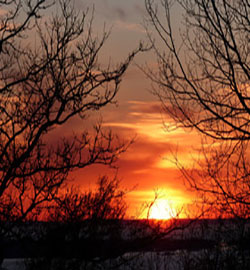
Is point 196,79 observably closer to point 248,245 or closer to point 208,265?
point 248,245

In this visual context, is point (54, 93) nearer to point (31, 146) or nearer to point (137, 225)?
point (31, 146)

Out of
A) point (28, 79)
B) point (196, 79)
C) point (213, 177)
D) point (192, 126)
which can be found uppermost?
point (28, 79)

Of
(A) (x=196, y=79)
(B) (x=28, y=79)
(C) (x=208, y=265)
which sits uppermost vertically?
(B) (x=28, y=79)

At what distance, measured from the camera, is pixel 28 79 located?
1239 cm

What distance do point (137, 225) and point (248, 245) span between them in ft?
14.1

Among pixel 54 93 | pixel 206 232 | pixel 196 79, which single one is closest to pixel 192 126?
pixel 196 79

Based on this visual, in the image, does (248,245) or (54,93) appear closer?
(54,93)

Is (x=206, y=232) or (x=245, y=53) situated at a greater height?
(x=245, y=53)

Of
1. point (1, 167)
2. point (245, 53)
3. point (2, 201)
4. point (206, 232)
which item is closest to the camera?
point (245, 53)

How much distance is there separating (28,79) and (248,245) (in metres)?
9.67

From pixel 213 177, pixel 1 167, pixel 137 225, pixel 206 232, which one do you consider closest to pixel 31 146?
pixel 1 167

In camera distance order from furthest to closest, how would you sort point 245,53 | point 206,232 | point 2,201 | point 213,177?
point 206,232 → point 2,201 → point 213,177 → point 245,53

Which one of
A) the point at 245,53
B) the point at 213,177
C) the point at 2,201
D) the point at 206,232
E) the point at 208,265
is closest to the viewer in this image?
the point at 245,53

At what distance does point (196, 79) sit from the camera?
945 centimetres
